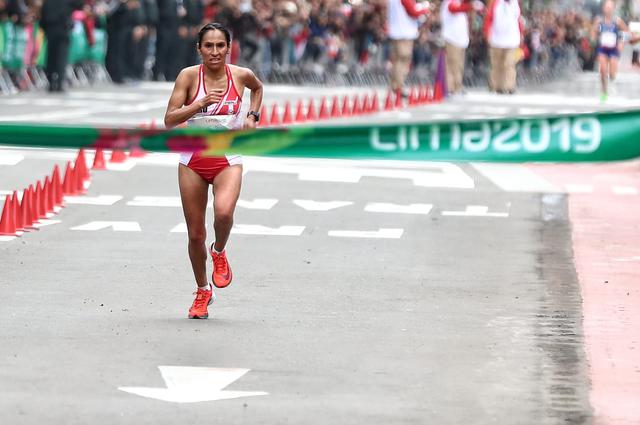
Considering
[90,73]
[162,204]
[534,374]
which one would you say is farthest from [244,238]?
[90,73]

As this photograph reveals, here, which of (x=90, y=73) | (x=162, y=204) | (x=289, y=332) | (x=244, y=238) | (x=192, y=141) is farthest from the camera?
(x=90, y=73)

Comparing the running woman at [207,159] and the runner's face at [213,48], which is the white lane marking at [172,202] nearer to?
the running woman at [207,159]

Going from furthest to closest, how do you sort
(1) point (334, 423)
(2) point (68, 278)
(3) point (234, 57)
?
(3) point (234, 57) < (2) point (68, 278) < (1) point (334, 423)

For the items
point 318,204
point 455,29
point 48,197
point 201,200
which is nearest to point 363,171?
point 318,204

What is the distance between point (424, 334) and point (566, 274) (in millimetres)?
2912

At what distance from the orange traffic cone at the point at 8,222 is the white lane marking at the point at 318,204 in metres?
3.16

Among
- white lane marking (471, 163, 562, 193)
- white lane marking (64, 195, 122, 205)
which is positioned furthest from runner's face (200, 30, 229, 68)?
white lane marking (471, 163, 562, 193)

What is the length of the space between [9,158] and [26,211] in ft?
19.9

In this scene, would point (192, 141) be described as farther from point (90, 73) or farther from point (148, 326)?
point (90, 73)

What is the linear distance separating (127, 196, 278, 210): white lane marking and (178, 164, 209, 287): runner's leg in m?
6.12

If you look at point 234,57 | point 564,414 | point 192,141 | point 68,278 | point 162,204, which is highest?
point 192,141

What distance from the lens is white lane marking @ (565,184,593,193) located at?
1955 centimetres

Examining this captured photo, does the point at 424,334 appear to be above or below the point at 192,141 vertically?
below

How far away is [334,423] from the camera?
775cm
